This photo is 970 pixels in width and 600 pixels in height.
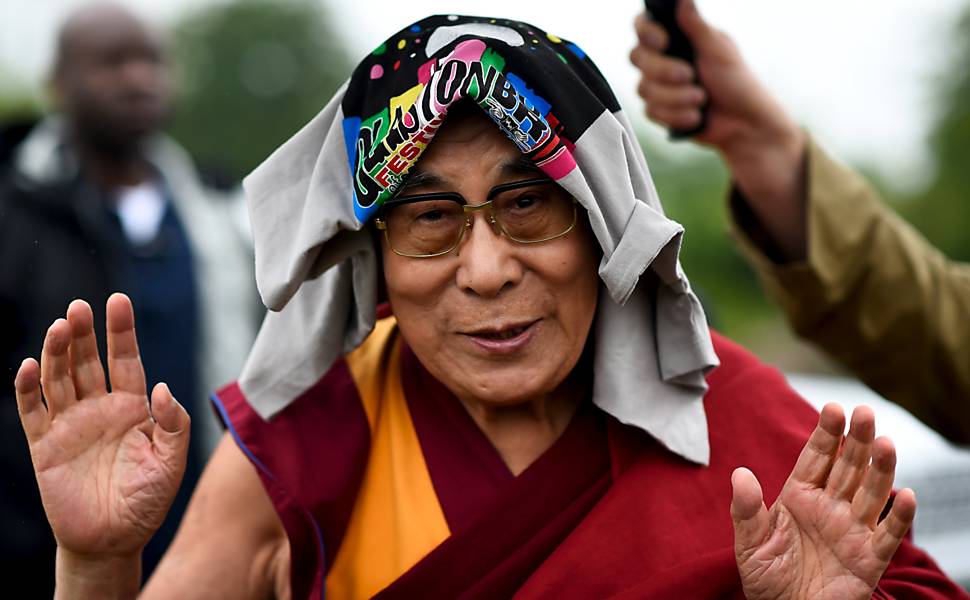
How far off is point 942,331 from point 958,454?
2.29 m

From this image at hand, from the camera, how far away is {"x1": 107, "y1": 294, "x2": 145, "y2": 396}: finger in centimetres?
215

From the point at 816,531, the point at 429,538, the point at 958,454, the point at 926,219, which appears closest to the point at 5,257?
the point at 429,538

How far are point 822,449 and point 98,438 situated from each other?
4.40 feet

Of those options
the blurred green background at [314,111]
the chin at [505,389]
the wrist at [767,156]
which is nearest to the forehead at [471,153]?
the chin at [505,389]

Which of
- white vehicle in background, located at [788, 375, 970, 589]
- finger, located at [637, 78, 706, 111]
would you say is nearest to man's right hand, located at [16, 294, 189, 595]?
finger, located at [637, 78, 706, 111]

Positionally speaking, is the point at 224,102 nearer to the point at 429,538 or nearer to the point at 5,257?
the point at 5,257

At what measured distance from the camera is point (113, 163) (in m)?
4.69

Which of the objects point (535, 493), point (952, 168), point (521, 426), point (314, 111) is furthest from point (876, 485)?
point (952, 168)

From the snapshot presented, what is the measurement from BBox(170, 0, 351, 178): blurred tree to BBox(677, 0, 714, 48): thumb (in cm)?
2125

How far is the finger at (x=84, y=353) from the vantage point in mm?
2143

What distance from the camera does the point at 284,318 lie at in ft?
8.28

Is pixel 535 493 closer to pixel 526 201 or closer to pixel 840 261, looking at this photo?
pixel 526 201

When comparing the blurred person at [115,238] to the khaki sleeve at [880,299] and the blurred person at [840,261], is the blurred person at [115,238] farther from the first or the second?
the khaki sleeve at [880,299]

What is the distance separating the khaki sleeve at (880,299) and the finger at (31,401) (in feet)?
6.35
